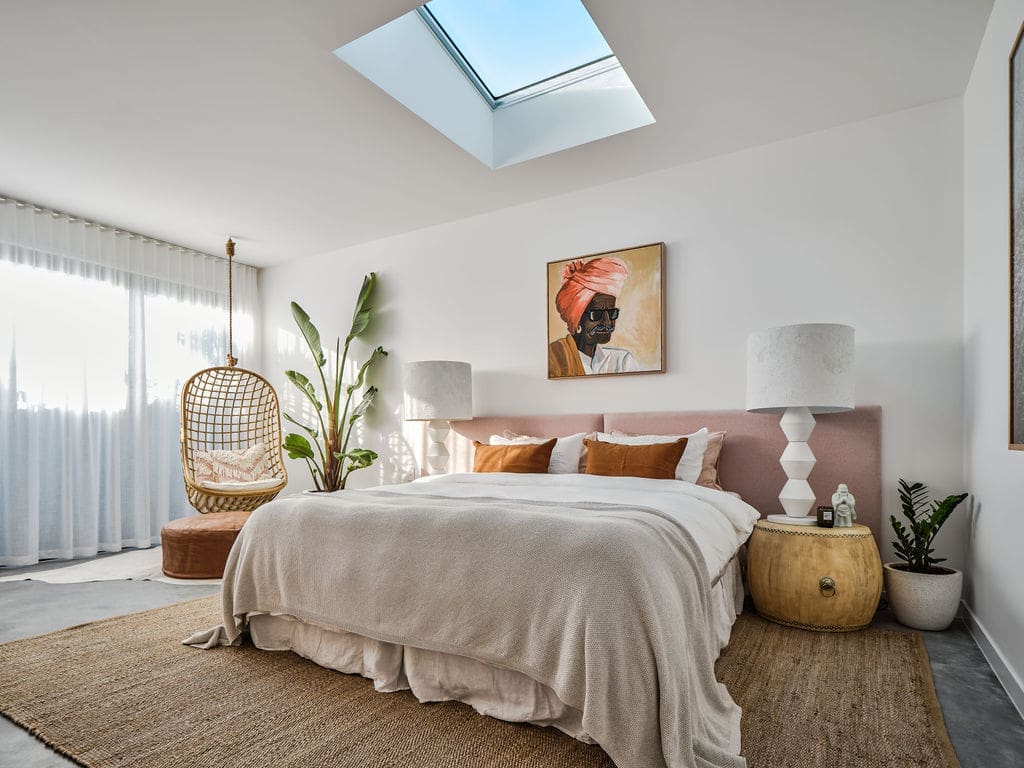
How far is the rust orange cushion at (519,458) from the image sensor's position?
3361 mm

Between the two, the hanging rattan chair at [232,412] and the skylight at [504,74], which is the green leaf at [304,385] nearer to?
the hanging rattan chair at [232,412]

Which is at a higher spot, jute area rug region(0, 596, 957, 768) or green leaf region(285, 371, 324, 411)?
green leaf region(285, 371, 324, 411)

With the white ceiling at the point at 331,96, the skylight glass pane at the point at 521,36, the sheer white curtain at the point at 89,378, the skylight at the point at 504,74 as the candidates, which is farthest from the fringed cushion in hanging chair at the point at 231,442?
the skylight glass pane at the point at 521,36

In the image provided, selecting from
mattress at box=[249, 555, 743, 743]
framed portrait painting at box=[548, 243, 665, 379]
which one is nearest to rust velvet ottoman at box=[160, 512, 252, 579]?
mattress at box=[249, 555, 743, 743]

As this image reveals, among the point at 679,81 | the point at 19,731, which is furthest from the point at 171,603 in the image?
the point at 679,81

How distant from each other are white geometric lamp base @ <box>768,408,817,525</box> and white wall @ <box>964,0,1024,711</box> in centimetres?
64

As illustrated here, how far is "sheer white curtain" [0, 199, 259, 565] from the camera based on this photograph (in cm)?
399

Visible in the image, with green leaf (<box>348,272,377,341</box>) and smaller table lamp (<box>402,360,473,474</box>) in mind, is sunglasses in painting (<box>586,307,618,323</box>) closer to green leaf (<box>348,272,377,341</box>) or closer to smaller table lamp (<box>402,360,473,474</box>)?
smaller table lamp (<box>402,360,473,474</box>)

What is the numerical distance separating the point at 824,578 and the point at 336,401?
148 inches

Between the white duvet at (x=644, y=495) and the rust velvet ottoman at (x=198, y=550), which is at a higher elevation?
the white duvet at (x=644, y=495)

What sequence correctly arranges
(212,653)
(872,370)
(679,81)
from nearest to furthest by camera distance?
1. (212,653)
2. (679,81)
3. (872,370)

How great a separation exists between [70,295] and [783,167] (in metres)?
4.89

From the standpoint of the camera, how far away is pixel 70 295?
170 inches

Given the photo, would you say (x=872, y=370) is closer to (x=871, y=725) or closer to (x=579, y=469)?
(x=579, y=469)
